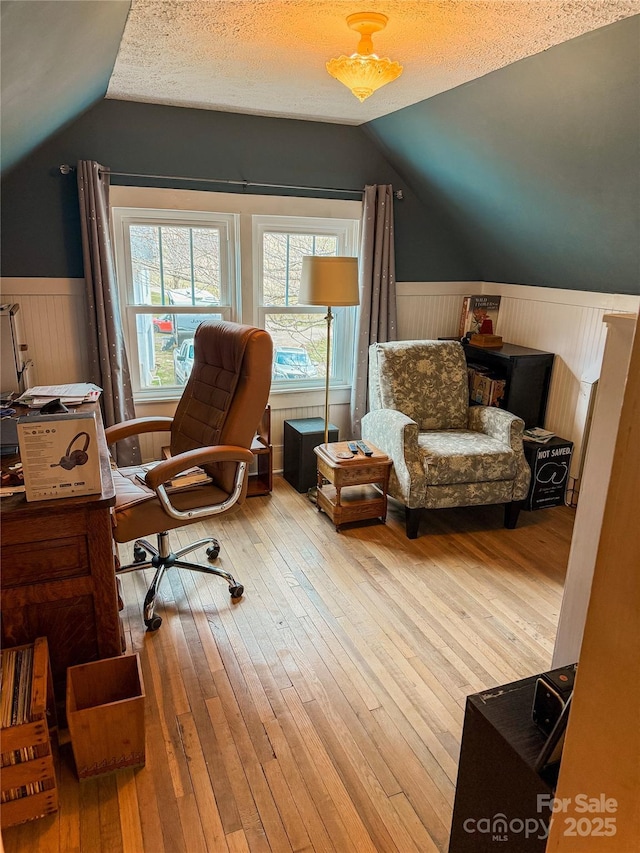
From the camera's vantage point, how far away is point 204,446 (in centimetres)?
253

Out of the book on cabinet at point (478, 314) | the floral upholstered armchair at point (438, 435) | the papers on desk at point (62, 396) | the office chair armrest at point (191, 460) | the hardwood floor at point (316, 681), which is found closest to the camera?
the hardwood floor at point (316, 681)

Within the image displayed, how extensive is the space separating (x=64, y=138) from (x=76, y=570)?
8.41ft

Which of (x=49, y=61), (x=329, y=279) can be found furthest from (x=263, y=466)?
(x=49, y=61)

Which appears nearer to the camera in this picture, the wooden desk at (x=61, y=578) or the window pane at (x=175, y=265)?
the wooden desk at (x=61, y=578)

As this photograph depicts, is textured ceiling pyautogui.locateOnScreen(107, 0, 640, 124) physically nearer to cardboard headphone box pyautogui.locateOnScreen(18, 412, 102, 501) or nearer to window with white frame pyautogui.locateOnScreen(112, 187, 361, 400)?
window with white frame pyautogui.locateOnScreen(112, 187, 361, 400)

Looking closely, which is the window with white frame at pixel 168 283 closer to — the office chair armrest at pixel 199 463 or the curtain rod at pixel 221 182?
the curtain rod at pixel 221 182

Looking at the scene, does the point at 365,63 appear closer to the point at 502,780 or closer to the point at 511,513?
the point at 502,780

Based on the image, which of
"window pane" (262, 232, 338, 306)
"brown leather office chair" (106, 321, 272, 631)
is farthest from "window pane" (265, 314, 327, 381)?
"brown leather office chair" (106, 321, 272, 631)

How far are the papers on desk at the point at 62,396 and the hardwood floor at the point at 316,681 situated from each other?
37.0 inches

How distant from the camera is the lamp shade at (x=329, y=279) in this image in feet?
10.2

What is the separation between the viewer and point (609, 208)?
2713 millimetres

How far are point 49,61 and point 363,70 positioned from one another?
1039 millimetres

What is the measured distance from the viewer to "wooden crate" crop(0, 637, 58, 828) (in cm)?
145

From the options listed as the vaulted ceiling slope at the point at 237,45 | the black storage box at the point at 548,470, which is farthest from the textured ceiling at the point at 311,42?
the black storage box at the point at 548,470
